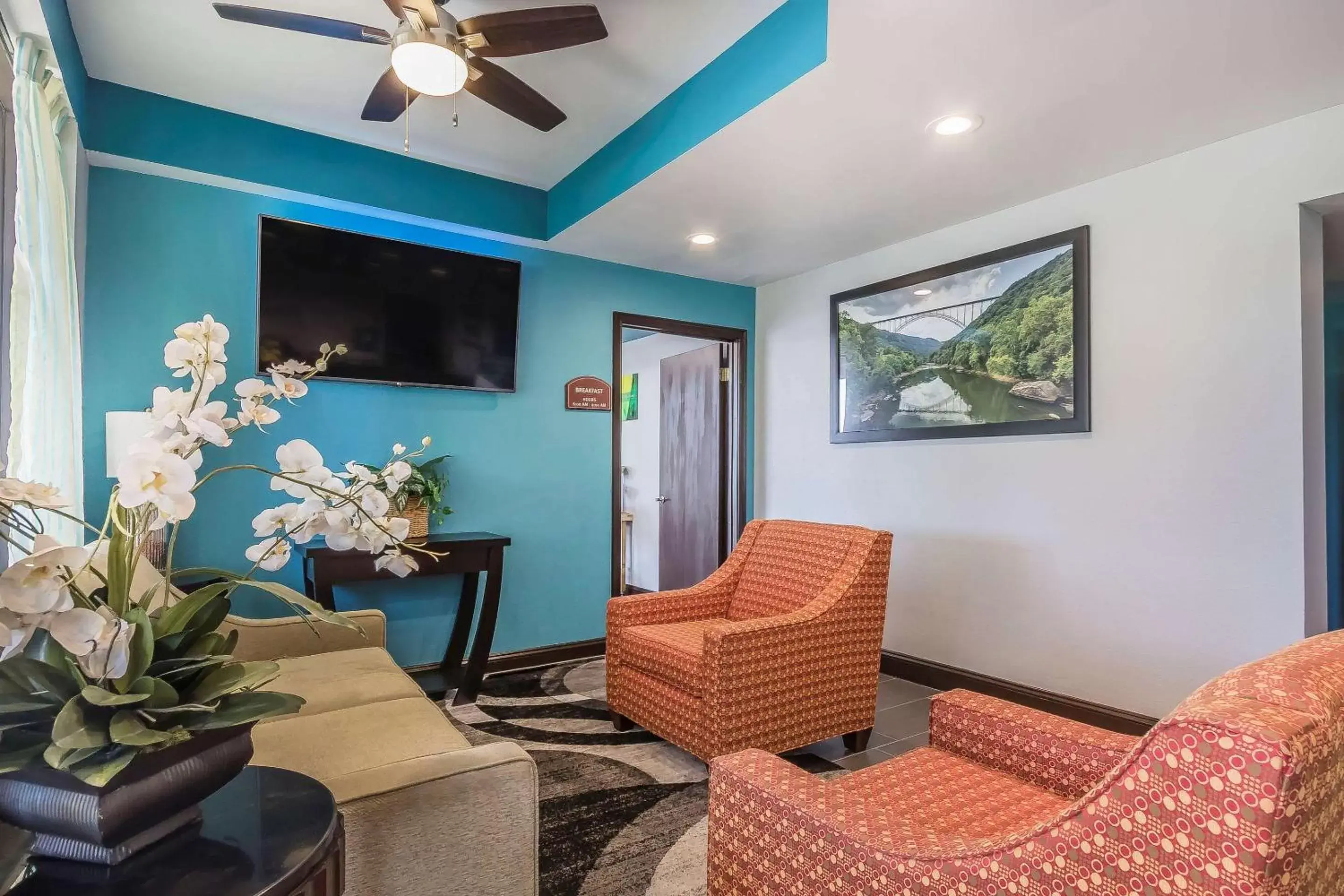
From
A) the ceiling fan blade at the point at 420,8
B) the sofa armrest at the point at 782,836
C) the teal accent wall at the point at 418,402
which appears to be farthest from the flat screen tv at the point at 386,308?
the sofa armrest at the point at 782,836

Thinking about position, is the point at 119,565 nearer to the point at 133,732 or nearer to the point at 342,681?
the point at 133,732

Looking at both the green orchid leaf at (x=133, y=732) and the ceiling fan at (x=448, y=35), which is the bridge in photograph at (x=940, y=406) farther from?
the green orchid leaf at (x=133, y=732)

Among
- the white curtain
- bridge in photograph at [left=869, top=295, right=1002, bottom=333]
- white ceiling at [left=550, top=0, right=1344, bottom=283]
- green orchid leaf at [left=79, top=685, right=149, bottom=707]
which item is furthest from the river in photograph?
the white curtain

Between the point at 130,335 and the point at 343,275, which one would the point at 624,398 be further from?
the point at 130,335

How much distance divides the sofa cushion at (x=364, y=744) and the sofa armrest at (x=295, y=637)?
0.44m

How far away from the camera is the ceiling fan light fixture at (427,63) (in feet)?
6.52

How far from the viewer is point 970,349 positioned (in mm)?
3383

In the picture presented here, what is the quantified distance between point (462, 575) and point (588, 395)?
1.23m

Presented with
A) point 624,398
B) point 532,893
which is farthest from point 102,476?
point 624,398

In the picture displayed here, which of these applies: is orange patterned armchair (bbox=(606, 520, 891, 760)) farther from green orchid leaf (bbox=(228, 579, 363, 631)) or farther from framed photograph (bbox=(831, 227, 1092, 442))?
green orchid leaf (bbox=(228, 579, 363, 631))

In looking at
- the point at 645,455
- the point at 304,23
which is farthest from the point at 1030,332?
the point at 645,455

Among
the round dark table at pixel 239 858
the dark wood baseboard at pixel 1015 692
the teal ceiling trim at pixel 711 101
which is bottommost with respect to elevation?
the dark wood baseboard at pixel 1015 692

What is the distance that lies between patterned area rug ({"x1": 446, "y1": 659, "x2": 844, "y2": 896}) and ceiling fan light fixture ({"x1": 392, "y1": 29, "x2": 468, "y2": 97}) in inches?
89.9

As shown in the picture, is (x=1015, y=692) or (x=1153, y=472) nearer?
(x=1153, y=472)
